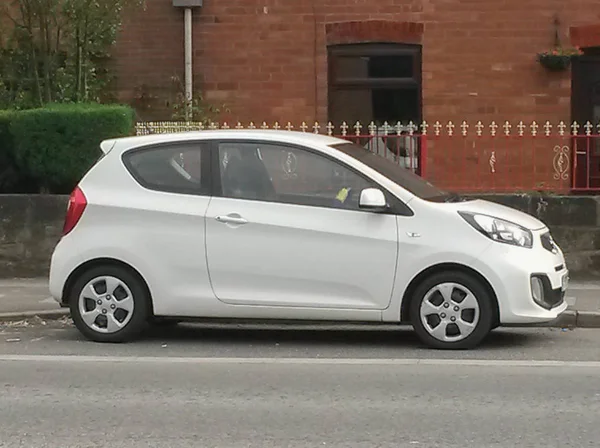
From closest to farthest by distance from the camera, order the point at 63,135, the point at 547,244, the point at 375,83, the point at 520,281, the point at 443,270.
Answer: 1. the point at 520,281
2. the point at 443,270
3. the point at 547,244
4. the point at 63,135
5. the point at 375,83

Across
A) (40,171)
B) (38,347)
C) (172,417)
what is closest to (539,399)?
(172,417)

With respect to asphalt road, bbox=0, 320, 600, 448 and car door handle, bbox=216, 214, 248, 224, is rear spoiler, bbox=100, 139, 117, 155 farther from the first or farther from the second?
asphalt road, bbox=0, 320, 600, 448

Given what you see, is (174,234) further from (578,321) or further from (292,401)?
(578,321)

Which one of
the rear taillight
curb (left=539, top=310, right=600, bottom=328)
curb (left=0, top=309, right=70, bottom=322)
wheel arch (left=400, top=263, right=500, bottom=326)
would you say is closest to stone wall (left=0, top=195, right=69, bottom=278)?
curb (left=0, top=309, right=70, bottom=322)

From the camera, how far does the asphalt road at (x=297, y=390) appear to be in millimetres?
5750

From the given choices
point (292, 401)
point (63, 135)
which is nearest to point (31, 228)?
point (63, 135)

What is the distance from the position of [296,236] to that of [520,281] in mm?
1699

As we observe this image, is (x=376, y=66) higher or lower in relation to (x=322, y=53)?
lower

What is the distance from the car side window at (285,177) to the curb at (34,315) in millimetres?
2416

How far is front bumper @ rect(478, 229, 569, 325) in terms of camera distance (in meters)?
7.74

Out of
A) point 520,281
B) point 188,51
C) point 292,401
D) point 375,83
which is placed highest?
point 188,51

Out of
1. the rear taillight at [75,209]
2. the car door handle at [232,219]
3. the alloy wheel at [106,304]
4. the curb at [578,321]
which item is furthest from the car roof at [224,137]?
the curb at [578,321]

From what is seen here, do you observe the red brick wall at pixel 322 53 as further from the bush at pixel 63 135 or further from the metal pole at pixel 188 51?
the bush at pixel 63 135

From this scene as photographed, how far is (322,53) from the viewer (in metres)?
14.2
